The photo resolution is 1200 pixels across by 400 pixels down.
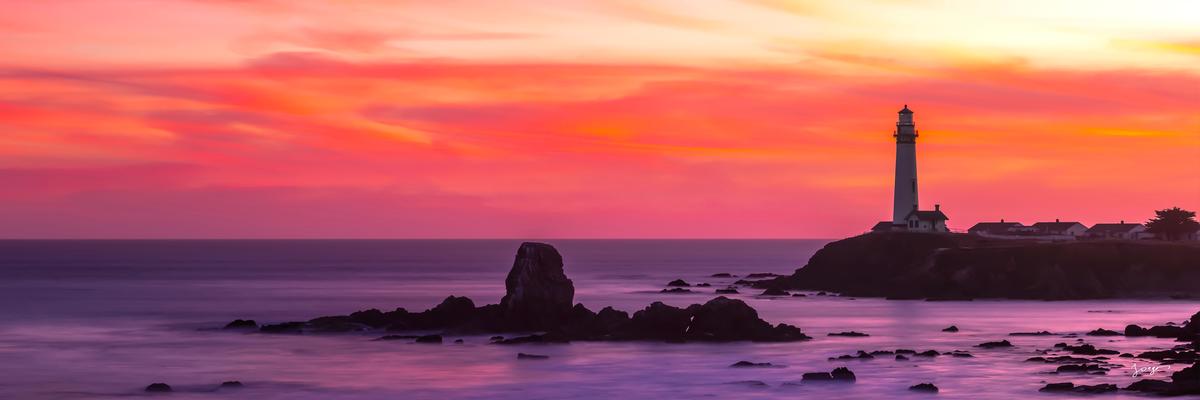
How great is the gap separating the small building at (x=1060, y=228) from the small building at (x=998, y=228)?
1.74 metres

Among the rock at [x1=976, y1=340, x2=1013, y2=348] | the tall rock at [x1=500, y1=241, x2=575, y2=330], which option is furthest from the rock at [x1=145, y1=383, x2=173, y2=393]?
the rock at [x1=976, y1=340, x2=1013, y2=348]

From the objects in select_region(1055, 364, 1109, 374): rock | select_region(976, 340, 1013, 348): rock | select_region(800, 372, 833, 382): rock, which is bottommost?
select_region(800, 372, 833, 382): rock

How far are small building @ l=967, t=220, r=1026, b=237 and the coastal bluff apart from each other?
89.2 ft

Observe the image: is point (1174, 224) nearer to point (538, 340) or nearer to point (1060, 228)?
point (1060, 228)

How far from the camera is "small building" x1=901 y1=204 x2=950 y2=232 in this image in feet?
366

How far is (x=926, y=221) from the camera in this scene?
112 m

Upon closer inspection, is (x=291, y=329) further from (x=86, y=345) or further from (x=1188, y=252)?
(x=1188, y=252)

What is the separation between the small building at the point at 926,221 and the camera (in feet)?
366

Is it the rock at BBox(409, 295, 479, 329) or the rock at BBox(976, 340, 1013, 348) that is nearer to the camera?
the rock at BBox(976, 340, 1013, 348)

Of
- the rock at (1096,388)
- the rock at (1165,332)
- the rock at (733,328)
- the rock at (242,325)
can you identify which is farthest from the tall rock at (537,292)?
the rock at (1096,388)

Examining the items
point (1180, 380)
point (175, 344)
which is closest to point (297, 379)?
point (175, 344)

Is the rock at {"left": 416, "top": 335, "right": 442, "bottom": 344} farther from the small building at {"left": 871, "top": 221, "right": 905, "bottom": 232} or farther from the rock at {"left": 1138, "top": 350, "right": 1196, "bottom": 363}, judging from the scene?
the small building at {"left": 871, "top": 221, "right": 905, "bottom": 232}

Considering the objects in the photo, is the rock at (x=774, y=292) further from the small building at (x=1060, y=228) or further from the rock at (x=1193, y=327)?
the rock at (x=1193, y=327)

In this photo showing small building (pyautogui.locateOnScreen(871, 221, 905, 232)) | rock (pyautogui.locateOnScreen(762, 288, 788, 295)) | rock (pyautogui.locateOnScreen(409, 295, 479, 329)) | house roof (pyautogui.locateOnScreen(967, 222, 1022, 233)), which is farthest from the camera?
house roof (pyautogui.locateOnScreen(967, 222, 1022, 233))
